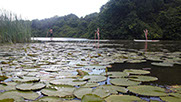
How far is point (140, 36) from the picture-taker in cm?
1627

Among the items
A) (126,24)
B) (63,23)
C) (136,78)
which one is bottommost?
(136,78)

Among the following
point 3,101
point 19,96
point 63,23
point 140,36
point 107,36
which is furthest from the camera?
point 63,23

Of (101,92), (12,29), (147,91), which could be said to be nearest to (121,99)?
(101,92)

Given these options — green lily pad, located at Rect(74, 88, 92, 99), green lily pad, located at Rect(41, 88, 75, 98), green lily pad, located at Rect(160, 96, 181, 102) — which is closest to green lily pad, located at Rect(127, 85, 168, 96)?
green lily pad, located at Rect(160, 96, 181, 102)

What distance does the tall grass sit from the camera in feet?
20.4

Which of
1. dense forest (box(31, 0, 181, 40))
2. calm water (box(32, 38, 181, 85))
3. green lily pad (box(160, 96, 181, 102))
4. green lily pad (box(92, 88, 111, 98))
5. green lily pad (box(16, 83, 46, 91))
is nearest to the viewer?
green lily pad (box(160, 96, 181, 102))

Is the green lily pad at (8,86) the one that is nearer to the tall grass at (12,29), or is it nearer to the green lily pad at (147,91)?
the green lily pad at (147,91)

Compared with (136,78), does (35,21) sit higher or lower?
higher

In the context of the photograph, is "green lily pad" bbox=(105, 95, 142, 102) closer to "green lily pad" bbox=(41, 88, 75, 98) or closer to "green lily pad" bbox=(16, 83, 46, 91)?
"green lily pad" bbox=(41, 88, 75, 98)

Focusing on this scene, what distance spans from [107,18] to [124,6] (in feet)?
10.0

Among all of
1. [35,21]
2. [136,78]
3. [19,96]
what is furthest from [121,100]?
[35,21]

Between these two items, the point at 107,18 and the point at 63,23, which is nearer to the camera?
the point at 107,18

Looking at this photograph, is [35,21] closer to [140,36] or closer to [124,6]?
[124,6]

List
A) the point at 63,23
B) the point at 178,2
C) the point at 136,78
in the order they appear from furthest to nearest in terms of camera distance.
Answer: the point at 63,23 → the point at 178,2 → the point at 136,78
